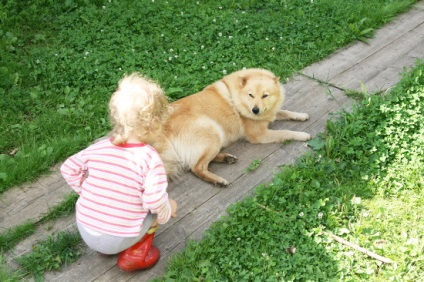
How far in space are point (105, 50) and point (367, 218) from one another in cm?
375

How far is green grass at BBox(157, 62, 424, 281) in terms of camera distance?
3.21 m

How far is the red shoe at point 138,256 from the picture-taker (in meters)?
3.15

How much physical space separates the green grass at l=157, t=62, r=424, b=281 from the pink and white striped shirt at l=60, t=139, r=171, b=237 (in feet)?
1.80

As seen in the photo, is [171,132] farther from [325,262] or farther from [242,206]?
[325,262]

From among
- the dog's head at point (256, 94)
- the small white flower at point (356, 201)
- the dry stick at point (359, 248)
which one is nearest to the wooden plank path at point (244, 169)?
the dog's head at point (256, 94)

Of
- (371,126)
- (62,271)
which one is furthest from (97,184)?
(371,126)

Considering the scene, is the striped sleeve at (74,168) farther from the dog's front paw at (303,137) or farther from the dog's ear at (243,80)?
the dog's front paw at (303,137)

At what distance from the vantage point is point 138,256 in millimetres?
3156

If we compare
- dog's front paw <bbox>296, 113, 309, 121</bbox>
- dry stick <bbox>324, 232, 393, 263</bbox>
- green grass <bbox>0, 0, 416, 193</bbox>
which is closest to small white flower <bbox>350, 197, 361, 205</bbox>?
dry stick <bbox>324, 232, 393, 263</bbox>

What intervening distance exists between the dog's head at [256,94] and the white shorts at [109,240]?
172 cm

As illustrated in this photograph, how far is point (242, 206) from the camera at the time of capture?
12.0ft

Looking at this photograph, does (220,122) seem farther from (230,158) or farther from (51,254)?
(51,254)

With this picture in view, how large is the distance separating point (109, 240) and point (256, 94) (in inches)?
82.2

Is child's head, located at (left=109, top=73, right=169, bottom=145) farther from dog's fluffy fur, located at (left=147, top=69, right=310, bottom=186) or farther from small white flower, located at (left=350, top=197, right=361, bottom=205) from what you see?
small white flower, located at (left=350, top=197, right=361, bottom=205)
